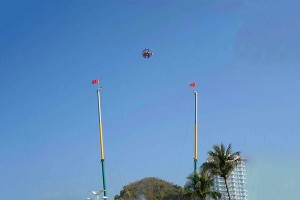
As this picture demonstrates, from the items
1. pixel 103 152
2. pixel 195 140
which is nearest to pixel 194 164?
pixel 195 140

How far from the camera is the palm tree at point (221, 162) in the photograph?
2832 inches

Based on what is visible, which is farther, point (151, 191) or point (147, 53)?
point (151, 191)

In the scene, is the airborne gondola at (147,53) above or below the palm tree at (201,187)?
above

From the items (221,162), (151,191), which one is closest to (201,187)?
(221,162)

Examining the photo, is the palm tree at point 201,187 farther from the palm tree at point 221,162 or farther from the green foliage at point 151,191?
the green foliage at point 151,191

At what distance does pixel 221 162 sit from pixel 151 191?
8480 centimetres

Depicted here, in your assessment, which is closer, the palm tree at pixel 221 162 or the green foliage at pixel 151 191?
the palm tree at pixel 221 162

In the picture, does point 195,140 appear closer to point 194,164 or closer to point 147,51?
point 194,164

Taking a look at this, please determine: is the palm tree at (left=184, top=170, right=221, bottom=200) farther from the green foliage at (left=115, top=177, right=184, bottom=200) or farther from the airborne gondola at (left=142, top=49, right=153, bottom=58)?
the green foliage at (left=115, top=177, right=184, bottom=200)

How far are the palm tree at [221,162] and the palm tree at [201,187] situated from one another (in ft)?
4.69

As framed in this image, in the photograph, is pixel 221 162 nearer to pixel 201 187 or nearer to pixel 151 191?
pixel 201 187

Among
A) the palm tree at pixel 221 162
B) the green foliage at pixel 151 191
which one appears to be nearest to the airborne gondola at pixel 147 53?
the palm tree at pixel 221 162

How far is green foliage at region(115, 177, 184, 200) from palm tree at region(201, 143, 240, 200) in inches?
2948

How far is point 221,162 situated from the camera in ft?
237
